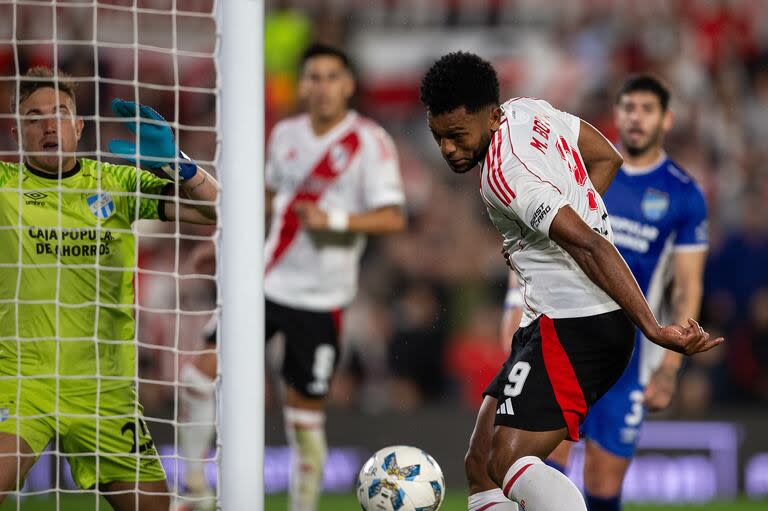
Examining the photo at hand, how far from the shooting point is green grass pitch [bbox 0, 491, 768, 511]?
7234mm

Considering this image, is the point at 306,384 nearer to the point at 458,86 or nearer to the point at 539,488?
the point at 539,488

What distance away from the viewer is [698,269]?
5578 millimetres

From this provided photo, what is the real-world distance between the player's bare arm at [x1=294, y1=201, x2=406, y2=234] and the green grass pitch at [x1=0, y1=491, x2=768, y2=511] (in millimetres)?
1929

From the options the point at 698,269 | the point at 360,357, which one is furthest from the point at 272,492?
the point at 698,269

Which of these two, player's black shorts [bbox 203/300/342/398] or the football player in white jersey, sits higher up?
the football player in white jersey

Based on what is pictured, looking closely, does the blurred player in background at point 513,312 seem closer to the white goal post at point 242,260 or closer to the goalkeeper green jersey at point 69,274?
the goalkeeper green jersey at point 69,274

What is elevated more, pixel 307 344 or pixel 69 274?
pixel 69 274

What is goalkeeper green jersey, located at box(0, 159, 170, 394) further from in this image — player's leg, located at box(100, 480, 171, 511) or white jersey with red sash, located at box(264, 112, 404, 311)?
white jersey with red sash, located at box(264, 112, 404, 311)

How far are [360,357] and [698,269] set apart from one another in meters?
4.14

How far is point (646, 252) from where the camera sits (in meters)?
5.57

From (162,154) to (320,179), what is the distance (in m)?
2.72

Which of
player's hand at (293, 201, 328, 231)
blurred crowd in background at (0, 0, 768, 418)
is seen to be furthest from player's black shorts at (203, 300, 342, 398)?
blurred crowd in background at (0, 0, 768, 418)

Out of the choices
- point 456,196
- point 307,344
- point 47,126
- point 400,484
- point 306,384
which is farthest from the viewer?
point 456,196

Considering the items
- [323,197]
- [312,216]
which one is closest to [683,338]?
[312,216]
